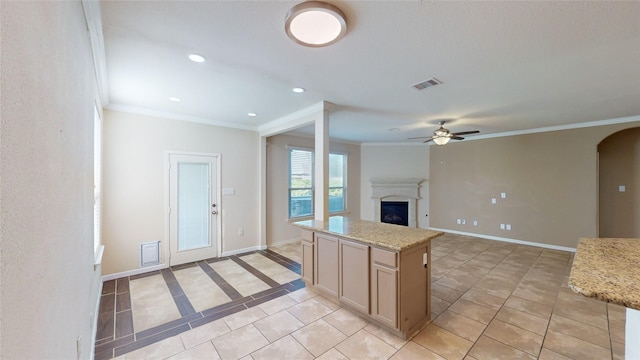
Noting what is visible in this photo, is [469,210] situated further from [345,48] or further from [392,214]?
[345,48]

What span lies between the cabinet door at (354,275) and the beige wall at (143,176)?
9.40 ft

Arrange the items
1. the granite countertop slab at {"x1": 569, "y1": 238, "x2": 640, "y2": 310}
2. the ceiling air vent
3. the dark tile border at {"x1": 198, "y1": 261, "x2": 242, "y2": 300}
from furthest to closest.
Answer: the dark tile border at {"x1": 198, "y1": 261, "x2": 242, "y2": 300}
the ceiling air vent
the granite countertop slab at {"x1": 569, "y1": 238, "x2": 640, "y2": 310}

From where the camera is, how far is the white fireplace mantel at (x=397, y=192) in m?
7.16

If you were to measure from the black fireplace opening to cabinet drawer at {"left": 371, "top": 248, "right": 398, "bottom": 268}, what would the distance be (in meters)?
5.13

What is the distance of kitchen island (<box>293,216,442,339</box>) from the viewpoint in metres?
2.26

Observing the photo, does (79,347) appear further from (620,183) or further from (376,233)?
(620,183)

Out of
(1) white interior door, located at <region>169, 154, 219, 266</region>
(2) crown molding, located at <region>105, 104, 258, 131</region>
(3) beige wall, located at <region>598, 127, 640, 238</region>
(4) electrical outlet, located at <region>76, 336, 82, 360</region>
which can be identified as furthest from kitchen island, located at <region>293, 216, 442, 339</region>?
(3) beige wall, located at <region>598, 127, 640, 238</region>

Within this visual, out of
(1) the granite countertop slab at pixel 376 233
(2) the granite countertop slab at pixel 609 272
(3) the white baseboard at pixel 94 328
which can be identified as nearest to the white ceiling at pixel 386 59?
(2) the granite countertop slab at pixel 609 272

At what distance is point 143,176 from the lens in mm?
3857

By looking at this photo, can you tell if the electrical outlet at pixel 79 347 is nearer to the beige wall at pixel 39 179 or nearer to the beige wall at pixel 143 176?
the beige wall at pixel 39 179

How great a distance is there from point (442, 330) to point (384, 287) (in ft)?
2.52

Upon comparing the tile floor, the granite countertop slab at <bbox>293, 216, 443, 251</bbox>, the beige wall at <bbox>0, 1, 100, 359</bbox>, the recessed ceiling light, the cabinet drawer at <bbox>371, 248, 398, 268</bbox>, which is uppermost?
the recessed ceiling light

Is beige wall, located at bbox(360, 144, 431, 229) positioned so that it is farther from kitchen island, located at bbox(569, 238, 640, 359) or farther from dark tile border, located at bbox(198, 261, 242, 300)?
kitchen island, located at bbox(569, 238, 640, 359)

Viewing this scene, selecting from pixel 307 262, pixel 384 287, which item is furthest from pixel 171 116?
pixel 384 287
